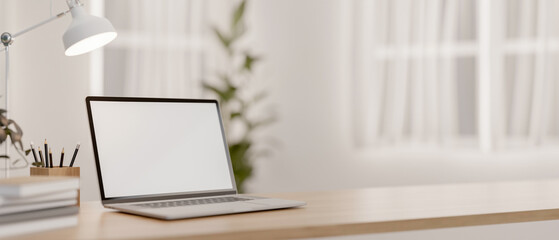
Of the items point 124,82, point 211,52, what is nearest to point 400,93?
point 211,52

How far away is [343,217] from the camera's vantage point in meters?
1.30

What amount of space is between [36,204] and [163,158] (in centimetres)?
40

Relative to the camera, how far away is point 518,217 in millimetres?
1388

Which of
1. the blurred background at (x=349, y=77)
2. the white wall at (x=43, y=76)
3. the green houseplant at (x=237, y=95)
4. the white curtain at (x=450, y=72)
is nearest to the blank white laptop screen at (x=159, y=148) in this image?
the white wall at (x=43, y=76)

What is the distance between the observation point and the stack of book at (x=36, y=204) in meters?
1.12

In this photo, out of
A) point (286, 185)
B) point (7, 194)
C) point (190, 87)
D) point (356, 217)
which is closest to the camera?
point (7, 194)

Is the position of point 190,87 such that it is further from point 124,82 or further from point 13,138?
point 13,138

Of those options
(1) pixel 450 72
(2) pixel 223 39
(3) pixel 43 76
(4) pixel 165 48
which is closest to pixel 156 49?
(4) pixel 165 48

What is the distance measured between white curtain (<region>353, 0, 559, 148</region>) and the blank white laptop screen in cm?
209

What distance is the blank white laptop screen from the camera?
1.47 m

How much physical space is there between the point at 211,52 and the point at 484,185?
8.22ft

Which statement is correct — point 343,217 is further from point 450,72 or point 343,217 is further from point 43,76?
point 450,72

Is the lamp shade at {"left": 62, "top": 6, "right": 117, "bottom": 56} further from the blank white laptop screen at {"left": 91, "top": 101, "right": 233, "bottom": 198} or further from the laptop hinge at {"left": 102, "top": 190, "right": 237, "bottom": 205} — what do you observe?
the laptop hinge at {"left": 102, "top": 190, "right": 237, "bottom": 205}

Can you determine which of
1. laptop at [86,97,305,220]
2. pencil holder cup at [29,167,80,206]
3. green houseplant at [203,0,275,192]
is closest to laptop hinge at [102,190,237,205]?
laptop at [86,97,305,220]
